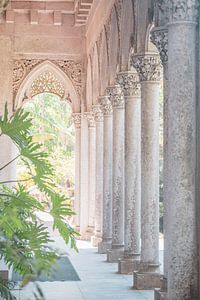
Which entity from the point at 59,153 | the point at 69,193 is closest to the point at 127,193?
the point at 69,193

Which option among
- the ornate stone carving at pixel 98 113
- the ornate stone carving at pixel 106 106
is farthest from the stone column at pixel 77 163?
the ornate stone carving at pixel 106 106

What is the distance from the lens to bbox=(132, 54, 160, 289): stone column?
363 inches

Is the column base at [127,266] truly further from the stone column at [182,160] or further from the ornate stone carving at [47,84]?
the ornate stone carving at [47,84]

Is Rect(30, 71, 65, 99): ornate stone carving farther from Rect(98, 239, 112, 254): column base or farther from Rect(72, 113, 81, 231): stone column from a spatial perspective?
Rect(98, 239, 112, 254): column base

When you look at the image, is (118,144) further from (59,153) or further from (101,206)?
(59,153)

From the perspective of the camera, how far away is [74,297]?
8.77m

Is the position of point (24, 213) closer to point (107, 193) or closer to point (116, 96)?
point (116, 96)

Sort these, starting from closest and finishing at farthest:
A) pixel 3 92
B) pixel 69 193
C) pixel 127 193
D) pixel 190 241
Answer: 1. pixel 190 241
2. pixel 127 193
3. pixel 3 92
4. pixel 69 193

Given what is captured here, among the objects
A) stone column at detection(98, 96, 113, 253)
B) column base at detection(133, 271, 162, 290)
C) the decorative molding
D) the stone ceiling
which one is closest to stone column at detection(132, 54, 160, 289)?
column base at detection(133, 271, 162, 290)

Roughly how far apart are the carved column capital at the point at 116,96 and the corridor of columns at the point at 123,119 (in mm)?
→ 20

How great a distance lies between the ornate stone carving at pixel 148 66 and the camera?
9469mm

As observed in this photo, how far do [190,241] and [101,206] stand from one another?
831 cm

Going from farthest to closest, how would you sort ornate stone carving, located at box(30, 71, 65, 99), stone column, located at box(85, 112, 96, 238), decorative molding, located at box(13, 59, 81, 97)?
ornate stone carving, located at box(30, 71, 65, 99) → decorative molding, located at box(13, 59, 81, 97) → stone column, located at box(85, 112, 96, 238)

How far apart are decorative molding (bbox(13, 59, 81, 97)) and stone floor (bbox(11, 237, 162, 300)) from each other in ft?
20.0
